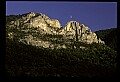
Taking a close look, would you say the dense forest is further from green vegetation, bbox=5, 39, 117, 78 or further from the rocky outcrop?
the rocky outcrop

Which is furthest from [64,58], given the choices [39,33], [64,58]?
[39,33]

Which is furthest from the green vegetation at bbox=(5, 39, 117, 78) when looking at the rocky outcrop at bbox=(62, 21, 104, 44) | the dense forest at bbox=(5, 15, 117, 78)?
the rocky outcrop at bbox=(62, 21, 104, 44)

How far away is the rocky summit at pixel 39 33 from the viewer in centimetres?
3167

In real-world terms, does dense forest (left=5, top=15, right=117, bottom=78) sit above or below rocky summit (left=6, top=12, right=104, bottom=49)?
below

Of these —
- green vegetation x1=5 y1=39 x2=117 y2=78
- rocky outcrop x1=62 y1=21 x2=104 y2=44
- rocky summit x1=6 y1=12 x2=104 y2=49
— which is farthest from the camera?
rocky outcrop x1=62 y1=21 x2=104 y2=44

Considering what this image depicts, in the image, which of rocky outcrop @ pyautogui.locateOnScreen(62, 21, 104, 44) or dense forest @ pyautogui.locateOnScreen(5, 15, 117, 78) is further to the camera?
→ rocky outcrop @ pyautogui.locateOnScreen(62, 21, 104, 44)

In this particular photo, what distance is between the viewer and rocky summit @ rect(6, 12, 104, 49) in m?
31.7

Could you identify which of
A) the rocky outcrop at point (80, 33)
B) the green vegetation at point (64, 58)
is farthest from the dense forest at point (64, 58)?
the rocky outcrop at point (80, 33)

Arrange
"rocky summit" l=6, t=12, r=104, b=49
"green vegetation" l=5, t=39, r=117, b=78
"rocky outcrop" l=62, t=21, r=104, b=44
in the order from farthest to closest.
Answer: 1. "rocky outcrop" l=62, t=21, r=104, b=44
2. "rocky summit" l=6, t=12, r=104, b=49
3. "green vegetation" l=5, t=39, r=117, b=78

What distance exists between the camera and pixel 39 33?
3678 centimetres

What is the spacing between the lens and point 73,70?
31.3 meters

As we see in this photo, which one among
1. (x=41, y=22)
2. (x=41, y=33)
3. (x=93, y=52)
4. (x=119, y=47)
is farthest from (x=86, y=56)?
(x=119, y=47)

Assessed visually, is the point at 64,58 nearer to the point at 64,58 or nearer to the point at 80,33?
the point at 64,58

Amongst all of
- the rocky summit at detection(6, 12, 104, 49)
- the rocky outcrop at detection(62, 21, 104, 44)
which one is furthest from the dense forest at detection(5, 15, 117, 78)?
the rocky outcrop at detection(62, 21, 104, 44)
